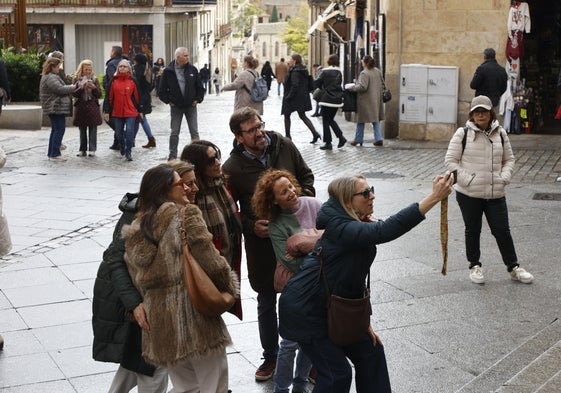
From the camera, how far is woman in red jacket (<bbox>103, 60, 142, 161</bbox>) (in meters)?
17.7

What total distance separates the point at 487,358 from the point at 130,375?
2628mm

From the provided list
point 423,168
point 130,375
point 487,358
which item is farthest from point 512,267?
point 423,168

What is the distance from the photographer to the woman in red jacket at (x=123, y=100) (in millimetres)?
17719

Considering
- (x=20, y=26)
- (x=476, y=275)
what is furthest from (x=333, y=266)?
(x=20, y=26)

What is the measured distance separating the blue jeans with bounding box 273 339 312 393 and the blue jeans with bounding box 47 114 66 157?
11.3 meters

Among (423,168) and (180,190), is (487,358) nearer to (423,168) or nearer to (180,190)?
(180,190)

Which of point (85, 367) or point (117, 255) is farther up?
point (117, 255)

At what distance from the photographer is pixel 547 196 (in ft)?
45.2

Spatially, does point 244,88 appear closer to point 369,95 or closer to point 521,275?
point 369,95

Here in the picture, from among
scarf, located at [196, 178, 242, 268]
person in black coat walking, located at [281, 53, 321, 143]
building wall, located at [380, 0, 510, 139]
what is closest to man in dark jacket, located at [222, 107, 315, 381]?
scarf, located at [196, 178, 242, 268]

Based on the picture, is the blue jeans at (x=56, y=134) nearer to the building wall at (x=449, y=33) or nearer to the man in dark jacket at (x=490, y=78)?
the building wall at (x=449, y=33)

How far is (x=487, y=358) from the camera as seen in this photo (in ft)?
24.2

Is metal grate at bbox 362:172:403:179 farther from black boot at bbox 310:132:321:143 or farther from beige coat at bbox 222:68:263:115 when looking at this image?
black boot at bbox 310:132:321:143

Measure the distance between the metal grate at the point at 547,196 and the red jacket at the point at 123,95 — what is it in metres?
Result: 6.93
